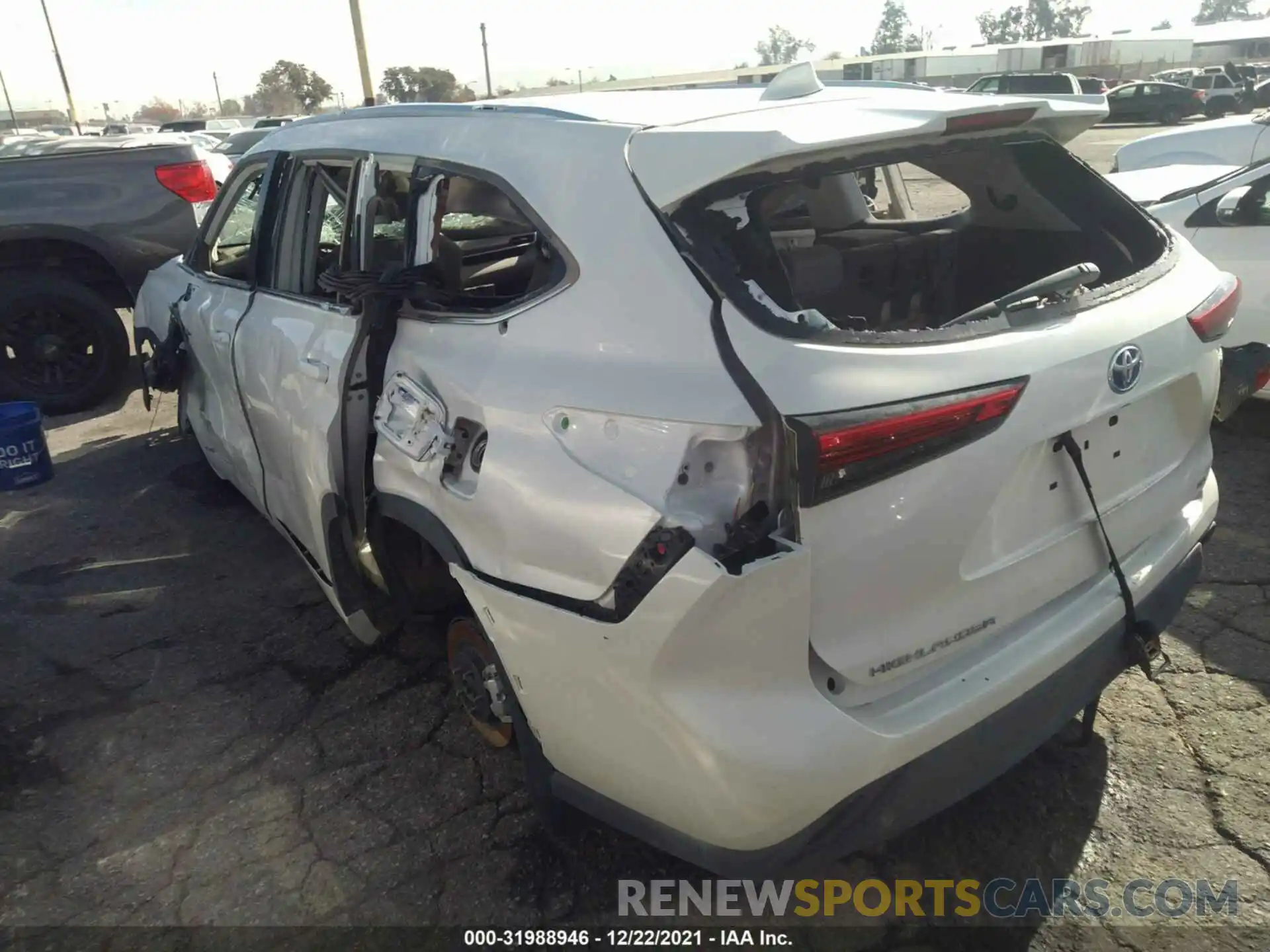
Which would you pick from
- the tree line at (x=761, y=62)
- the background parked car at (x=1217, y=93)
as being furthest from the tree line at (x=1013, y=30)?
the background parked car at (x=1217, y=93)

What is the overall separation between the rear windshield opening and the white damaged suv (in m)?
0.02

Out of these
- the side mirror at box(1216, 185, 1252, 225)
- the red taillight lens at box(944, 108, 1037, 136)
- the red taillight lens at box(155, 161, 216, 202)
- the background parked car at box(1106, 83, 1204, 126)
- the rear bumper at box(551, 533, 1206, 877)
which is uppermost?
the red taillight lens at box(944, 108, 1037, 136)

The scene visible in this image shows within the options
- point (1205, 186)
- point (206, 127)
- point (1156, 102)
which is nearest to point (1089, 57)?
point (1156, 102)

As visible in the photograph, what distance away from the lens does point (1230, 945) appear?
2078 mm

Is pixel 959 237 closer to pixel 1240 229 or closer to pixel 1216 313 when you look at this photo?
pixel 1216 313

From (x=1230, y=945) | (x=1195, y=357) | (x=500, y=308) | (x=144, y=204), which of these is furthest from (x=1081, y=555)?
(x=144, y=204)

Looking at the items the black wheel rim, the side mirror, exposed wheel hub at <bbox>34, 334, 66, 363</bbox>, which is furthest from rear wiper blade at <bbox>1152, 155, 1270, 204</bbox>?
exposed wheel hub at <bbox>34, 334, 66, 363</bbox>

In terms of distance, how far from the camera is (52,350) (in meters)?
6.43

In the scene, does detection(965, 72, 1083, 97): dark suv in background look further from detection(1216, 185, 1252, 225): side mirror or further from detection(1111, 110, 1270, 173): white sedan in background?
detection(1216, 185, 1252, 225): side mirror

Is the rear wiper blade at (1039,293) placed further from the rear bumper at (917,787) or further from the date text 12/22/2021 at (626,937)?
the date text 12/22/2021 at (626,937)

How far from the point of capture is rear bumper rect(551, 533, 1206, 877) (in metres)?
1.81

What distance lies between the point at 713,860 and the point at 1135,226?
2.05 m

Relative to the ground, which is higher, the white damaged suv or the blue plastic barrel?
→ the white damaged suv
